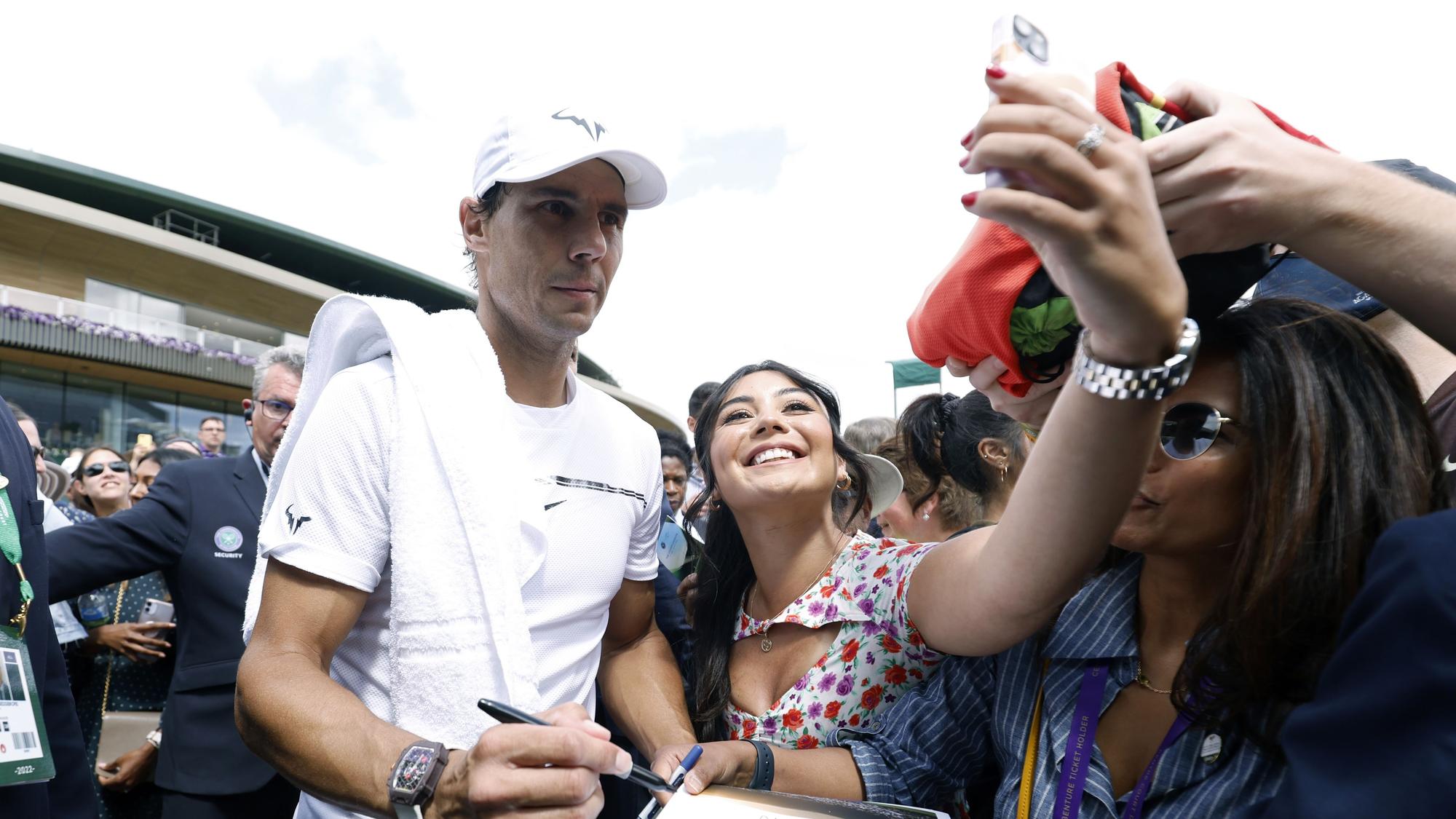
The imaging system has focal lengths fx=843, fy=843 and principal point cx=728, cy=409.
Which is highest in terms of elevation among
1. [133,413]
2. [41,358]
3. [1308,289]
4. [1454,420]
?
[1308,289]

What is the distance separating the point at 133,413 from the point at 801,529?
26805mm

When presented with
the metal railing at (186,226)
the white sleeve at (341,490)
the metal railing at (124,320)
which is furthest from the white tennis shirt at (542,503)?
the metal railing at (186,226)

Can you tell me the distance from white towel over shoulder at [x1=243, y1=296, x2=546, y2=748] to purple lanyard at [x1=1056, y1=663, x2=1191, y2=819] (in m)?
0.96

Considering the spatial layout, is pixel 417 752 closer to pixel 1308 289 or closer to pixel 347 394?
pixel 347 394

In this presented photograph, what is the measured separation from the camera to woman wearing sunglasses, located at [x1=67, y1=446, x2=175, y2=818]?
3830mm

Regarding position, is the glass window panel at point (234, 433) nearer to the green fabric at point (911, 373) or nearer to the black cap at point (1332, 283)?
the green fabric at point (911, 373)

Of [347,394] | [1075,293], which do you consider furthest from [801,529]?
[1075,293]

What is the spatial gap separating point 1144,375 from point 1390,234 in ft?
1.16

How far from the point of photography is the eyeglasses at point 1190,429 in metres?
1.23

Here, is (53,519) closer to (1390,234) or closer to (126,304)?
(1390,234)

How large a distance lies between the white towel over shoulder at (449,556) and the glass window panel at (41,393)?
76.7 ft

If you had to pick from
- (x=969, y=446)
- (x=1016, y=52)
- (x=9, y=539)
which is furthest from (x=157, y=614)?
(x=1016, y=52)

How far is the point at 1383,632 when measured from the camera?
0.76 metres

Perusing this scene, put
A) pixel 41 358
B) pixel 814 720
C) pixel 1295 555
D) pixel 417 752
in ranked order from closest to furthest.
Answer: pixel 1295 555 < pixel 417 752 < pixel 814 720 < pixel 41 358
